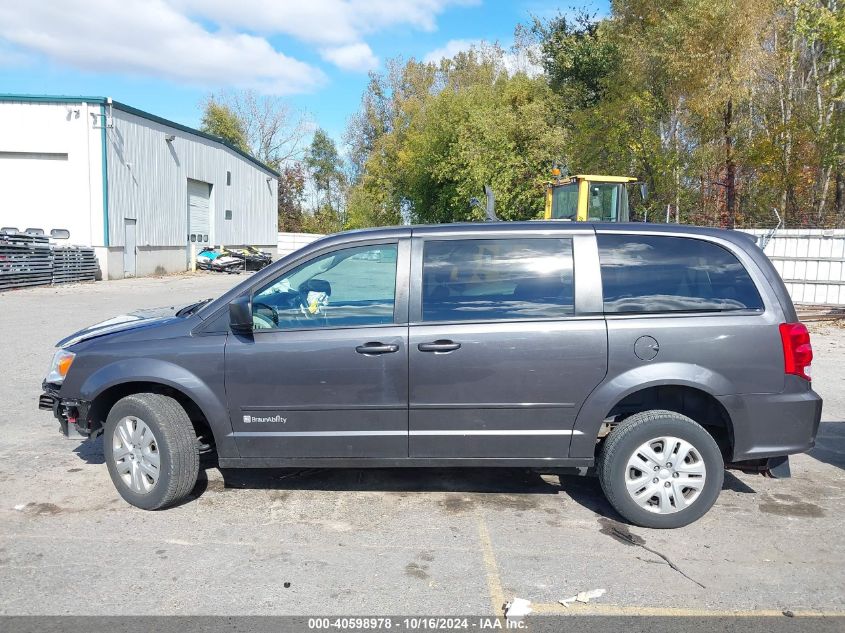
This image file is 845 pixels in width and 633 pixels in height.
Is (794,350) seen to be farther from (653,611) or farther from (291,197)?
(291,197)

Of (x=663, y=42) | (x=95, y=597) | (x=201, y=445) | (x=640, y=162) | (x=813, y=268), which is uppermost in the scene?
(x=663, y=42)

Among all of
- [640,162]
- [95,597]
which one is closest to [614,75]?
[640,162]

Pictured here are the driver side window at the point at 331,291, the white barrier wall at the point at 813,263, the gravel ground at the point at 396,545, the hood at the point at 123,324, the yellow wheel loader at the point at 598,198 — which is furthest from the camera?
the white barrier wall at the point at 813,263

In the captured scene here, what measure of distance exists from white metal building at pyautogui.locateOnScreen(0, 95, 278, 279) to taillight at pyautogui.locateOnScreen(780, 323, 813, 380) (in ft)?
78.5

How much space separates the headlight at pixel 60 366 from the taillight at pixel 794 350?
4.67 m

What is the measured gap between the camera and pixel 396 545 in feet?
13.6

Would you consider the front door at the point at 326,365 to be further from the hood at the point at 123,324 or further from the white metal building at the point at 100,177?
the white metal building at the point at 100,177

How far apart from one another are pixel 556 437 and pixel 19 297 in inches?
699

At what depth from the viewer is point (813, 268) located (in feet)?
52.2

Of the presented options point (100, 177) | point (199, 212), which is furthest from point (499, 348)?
point (199, 212)

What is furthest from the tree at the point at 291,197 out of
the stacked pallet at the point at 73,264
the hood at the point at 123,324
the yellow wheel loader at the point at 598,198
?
the hood at the point at 123,324

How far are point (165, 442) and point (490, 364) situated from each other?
7.16 ft

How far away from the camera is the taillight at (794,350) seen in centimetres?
428

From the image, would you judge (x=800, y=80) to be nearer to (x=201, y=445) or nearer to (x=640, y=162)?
(x=640, y=162)
